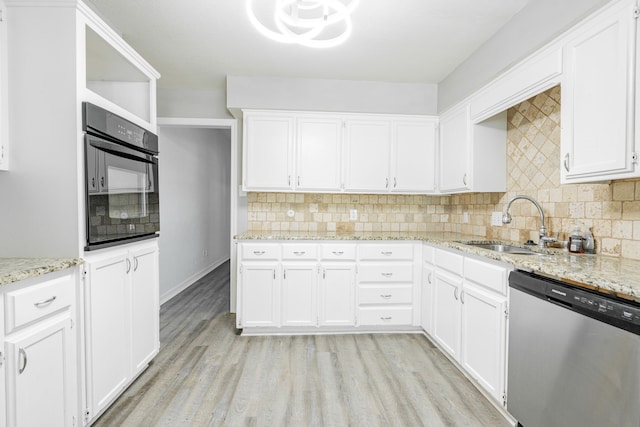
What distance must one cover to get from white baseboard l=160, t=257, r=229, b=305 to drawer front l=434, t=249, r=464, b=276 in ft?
10.1

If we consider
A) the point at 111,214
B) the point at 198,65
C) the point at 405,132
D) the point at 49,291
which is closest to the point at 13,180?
the point at 111,214

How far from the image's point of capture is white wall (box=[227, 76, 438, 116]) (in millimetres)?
3156

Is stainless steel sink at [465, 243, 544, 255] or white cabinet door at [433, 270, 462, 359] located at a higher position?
stainless steel sink at [465, 243, 544, 255]

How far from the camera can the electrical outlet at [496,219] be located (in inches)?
110

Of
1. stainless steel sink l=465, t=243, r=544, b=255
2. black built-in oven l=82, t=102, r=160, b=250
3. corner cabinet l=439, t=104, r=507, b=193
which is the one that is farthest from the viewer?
corner cabinet l=439, t=104, r=507, b=193

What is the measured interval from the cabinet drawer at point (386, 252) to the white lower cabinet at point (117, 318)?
1.70m

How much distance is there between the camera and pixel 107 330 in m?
1.77

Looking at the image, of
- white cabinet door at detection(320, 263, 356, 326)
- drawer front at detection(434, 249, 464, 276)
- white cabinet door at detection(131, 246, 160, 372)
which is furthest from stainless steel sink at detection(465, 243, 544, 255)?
white cabinet door at detection(131, 246, 160, 372)

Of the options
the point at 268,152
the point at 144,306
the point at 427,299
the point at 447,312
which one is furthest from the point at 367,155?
the point at 144,306

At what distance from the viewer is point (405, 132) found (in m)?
3.30

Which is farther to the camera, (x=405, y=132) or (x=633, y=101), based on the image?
(x=405, y=132)

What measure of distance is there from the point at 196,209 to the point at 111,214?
3.17m

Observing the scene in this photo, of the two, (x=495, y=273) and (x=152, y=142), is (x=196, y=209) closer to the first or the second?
(x=152, y=142)

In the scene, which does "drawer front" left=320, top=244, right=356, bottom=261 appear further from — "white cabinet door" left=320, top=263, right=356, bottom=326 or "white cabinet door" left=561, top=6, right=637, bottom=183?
"white cabinet door" left=561, top=6, right=637, bottom=183
